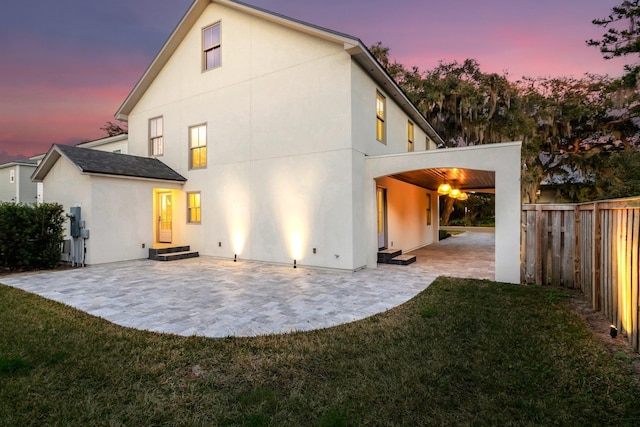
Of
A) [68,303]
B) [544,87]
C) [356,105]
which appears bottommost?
[68,303]

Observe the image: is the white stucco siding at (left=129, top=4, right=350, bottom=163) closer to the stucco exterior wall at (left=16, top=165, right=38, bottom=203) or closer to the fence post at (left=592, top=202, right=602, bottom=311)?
the fence post at (left=592, top=202, right=602, bottom=311)

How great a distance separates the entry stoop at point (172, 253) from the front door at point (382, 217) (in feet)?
21.7

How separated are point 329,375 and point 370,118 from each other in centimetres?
779

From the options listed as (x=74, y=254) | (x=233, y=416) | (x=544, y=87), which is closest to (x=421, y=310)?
(x=233, y=416)

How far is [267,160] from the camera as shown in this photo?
31.5 ft

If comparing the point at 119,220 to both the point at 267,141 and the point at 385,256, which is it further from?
the point at 385,256

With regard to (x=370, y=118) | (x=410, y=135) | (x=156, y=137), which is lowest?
(x=370, y=118)

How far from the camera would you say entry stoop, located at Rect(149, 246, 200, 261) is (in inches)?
413

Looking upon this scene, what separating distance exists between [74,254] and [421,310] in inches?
417

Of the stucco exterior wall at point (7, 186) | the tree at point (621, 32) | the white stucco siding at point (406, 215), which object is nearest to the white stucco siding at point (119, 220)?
the white stucco siding at point (406, 215)

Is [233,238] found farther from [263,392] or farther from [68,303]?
[263,392]

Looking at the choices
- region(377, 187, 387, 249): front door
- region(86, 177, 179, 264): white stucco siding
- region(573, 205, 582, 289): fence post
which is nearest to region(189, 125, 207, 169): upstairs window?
region(86, 177, 179, 264): white stucco siding

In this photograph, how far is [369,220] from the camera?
8.91m

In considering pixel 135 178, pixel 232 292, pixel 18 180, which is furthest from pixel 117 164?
pixel 18 180
